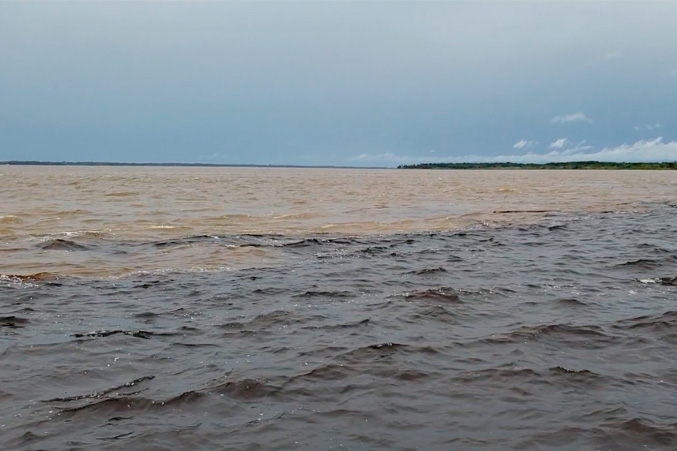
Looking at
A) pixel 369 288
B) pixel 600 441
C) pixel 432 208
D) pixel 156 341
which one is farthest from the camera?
pixel 432 208

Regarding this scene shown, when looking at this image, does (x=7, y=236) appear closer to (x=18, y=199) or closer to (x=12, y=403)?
(x=12, y=403)

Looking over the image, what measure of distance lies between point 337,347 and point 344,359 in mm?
480

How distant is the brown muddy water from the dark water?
1.1 inches

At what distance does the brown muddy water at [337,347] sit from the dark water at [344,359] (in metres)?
0.03

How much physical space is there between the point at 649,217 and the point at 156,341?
25.3 metres

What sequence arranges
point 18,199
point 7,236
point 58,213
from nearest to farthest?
point 7,236
point 58,213
point 18,199

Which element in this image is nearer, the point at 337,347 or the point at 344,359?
the point at 344,359

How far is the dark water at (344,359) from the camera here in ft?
18.4

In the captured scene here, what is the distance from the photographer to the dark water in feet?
18.4

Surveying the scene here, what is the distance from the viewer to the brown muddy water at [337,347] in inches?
223

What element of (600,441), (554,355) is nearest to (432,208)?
(554,355)

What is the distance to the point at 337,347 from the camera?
8031 mm

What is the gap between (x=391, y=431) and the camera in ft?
18.4

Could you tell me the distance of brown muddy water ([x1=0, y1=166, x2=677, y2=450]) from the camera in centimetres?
566
